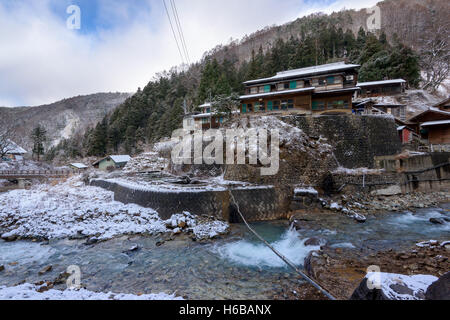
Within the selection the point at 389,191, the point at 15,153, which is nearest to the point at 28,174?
the point at 15,153

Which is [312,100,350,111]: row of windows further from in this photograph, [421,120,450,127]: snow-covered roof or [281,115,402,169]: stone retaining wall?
[421,120,450,127]: snow-covered roof

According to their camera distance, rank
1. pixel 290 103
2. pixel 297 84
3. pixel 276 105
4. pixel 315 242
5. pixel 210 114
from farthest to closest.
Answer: pixel 210 114, pixel 297 84, pixel 276 105, pixel 290 103, pixel 315 242

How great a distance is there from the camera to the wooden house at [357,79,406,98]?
29.8m

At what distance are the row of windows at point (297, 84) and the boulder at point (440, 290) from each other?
2307cm

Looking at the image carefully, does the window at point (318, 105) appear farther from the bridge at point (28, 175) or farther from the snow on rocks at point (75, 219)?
the bridge at point (28, 175)

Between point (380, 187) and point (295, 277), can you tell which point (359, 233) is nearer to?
point (295, 277)

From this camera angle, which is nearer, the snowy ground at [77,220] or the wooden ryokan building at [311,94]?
the snowy ground at [77,220]

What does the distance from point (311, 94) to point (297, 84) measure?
3.47 meters

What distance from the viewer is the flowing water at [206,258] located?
6.30 metres

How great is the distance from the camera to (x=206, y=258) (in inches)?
316

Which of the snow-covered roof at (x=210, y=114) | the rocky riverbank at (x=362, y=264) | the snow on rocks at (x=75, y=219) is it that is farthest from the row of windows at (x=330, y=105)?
the snow on rocks at (x=75, y=219)

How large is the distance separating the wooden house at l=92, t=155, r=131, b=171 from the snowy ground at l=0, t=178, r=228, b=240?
1742cm

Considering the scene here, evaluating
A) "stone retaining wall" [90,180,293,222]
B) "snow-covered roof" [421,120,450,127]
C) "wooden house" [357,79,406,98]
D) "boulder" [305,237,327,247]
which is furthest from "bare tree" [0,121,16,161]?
"snow-covered roof" [421,120,450,127]

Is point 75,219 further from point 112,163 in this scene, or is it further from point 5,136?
point 5,136
